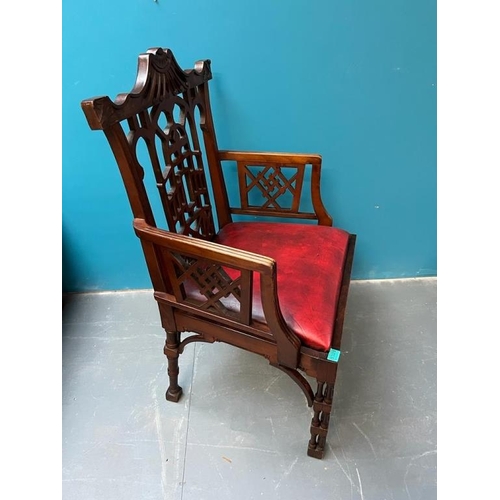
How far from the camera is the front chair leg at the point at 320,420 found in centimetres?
109

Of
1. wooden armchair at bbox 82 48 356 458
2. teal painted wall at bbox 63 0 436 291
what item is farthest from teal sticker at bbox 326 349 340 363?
teal painted wall at bbox 63 0 436 291

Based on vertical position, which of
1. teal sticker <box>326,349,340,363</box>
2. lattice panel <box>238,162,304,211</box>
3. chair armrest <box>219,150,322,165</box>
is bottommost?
teal sticker <box>326,349,340,363</box>

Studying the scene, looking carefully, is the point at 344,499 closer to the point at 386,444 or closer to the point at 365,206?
the point at 386,444

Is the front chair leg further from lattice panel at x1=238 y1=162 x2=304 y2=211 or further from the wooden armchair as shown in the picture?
lattice panel at x1=238 y1=162 x2=304 y2=211

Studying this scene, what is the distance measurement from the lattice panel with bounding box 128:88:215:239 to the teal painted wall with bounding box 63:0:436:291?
27 centimetres

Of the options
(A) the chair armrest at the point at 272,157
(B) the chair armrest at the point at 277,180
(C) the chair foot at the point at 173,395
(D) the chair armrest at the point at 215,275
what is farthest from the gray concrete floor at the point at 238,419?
(A) the chair armrest at the point at 272,157

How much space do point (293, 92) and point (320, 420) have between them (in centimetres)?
115

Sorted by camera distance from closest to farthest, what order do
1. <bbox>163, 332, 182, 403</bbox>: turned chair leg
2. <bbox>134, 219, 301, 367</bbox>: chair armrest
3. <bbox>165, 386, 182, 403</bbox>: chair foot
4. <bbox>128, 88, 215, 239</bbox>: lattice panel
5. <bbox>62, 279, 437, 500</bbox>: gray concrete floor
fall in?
<bbox>134, 219, 301, 367</bbox>: chair armrest
<bbox>128, 88, 215, 239</bbox>: lattice panel
<bbox>62, 279, 437, 500</bbox>: gray concrete floor
<bbox>163, 332, 182, 403</bbox>: turned chair leg
<bbox>165, 386, 182, 403</bbox>: chair foot

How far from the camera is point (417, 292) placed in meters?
1.91

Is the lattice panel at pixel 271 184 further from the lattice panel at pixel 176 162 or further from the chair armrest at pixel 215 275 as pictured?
the chair armrest at pixel 215 275

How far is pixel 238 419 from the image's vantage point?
1.37 metres

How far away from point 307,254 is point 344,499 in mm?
725

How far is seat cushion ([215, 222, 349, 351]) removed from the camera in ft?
3.45

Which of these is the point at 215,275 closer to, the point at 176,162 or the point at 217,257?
the point at 217,257
